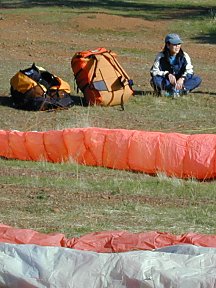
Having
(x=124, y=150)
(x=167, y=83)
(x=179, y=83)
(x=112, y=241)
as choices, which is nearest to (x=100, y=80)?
(x=167, y=83)

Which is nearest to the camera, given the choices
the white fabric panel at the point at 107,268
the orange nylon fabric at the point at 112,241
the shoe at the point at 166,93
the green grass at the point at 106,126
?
the white fabric panel at the point at 107,268

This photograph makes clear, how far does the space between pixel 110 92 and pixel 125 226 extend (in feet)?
20.1

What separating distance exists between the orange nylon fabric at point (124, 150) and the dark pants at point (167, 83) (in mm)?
3818

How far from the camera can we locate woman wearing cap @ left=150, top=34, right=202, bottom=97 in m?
13.1

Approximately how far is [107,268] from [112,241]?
64 centimetres

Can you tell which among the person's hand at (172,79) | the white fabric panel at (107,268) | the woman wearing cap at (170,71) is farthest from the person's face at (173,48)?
the white fabric panel at (107,268)

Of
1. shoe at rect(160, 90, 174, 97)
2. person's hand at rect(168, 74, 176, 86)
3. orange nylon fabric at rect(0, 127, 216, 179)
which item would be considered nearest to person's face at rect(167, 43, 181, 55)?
person's hand at rect(168, 74, 176, 86)

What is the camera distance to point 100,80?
1282cm

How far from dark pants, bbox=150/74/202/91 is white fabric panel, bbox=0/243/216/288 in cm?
818

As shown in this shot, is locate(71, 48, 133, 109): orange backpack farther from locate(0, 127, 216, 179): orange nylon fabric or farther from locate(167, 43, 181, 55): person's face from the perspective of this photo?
locate(0, 127, 216, 179): orange nylon fabric

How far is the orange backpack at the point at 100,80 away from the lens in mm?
12752

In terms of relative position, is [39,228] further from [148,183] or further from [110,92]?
[110,92]

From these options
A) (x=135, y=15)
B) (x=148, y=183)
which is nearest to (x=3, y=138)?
(x=148, y=183)

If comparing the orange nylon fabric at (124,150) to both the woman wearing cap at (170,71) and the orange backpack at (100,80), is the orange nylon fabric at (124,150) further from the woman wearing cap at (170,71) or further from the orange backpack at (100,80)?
the woman wearing cap at (170,71)
